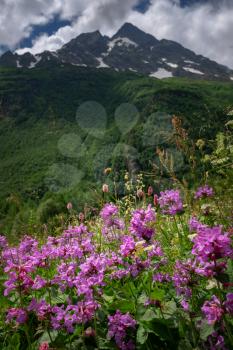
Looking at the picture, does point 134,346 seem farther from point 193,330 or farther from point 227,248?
point 227,248

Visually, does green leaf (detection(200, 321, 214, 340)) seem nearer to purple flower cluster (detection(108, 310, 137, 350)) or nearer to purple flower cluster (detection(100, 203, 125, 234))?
purple flower cluster (detection(108, 310, 137, 350))

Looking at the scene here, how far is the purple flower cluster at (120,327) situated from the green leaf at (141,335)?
63 millimetres

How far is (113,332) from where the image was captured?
3467 millimetres

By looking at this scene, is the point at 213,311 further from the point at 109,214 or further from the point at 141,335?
the point at 109,214

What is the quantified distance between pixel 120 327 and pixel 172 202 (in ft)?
6.46

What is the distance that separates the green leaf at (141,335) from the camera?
344 centimetres

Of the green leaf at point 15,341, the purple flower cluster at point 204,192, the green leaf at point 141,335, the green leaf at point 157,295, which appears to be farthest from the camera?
the purple flower cluster at point 204,192

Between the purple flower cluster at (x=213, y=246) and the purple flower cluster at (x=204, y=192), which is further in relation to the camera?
the purple flower cluster at (x=204, y=192)

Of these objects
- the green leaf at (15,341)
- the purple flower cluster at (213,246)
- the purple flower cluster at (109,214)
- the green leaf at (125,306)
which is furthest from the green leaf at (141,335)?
the purple flower cluster at (109,214)

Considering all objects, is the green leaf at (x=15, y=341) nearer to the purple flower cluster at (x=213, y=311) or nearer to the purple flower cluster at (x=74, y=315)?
the purple flower cluster at (x=74, y=315)

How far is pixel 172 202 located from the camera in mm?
5113

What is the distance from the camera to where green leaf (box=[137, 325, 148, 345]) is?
3435 millimetres

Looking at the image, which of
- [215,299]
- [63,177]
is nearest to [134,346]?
[215,299]

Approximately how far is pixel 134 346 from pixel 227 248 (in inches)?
52.5
